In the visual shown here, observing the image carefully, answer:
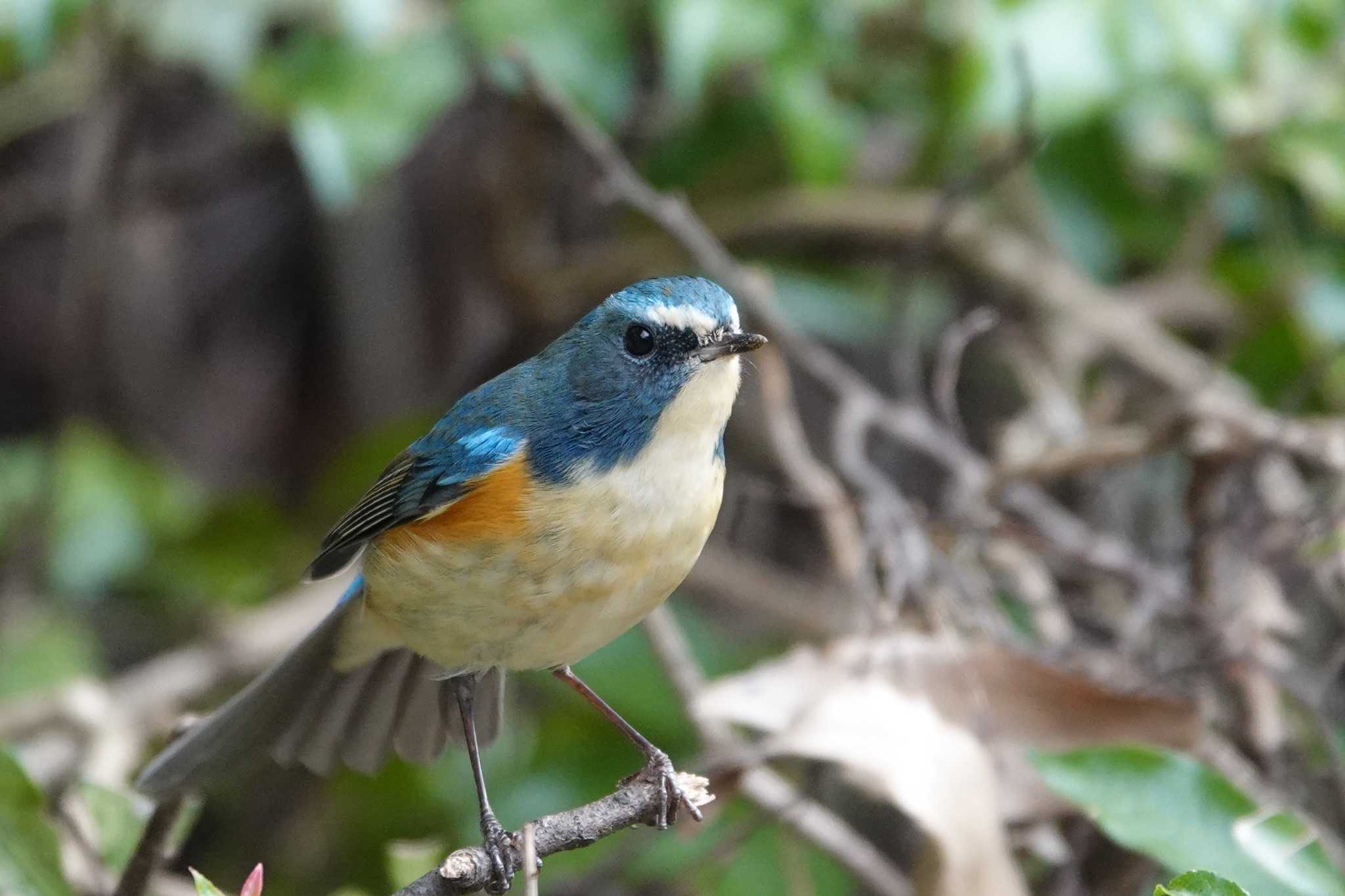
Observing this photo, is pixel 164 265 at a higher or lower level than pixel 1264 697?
higher

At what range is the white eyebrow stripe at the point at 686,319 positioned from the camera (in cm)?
283

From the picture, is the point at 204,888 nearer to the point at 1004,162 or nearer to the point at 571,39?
the point at 571,39

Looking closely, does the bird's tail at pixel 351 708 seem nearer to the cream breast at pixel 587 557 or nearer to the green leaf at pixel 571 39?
the cream breast at pixel 587 557

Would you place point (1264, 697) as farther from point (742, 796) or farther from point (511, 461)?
point (511, 461)

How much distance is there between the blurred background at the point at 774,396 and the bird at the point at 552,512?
41cm

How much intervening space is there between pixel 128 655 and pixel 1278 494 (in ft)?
14.4

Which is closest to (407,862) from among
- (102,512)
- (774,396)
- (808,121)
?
(774,396)

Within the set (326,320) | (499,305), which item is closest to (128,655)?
(326,320)

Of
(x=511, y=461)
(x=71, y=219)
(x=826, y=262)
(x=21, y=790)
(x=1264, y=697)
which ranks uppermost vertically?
(x=71, y=219)

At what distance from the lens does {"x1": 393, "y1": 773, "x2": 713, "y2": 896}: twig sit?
2.29 metres

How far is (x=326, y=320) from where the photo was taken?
6.57 metres

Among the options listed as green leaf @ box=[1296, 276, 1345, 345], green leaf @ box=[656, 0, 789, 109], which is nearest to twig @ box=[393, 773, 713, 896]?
green leaf @ box=[656, 0, 789, 109]

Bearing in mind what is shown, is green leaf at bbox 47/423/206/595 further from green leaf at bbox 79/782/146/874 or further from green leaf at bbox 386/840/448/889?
green leaf at bbox 386/840/448/889

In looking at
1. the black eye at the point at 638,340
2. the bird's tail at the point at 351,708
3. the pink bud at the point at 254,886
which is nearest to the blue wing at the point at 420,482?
the bird's tail at the point at 351,708
